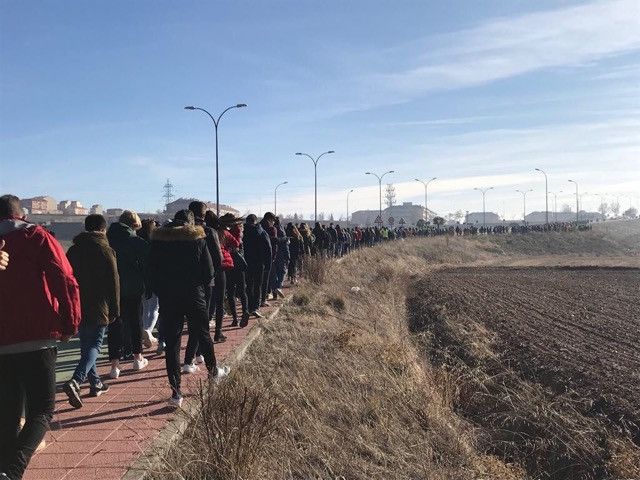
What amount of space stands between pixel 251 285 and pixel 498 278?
2321cm

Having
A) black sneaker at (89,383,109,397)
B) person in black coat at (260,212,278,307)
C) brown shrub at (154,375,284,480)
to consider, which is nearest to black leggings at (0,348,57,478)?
brown shrub at (154,375,284,480)

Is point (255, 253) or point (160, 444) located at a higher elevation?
point (255, 253)

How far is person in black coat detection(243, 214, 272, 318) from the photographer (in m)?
10.3

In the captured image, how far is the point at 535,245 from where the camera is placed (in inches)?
2938

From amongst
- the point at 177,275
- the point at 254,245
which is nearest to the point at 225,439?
the point at 177,275

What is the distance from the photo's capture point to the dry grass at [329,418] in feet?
14.1

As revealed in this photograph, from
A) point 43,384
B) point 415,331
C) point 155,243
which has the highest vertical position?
point 155,243

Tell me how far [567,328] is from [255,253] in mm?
9136

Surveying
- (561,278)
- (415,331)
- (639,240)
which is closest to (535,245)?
(639,240)

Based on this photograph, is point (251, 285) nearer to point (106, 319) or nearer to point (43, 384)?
point (106, 319)

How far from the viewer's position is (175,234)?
18.7ft

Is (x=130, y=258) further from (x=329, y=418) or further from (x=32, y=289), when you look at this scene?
(x=32, y=289)

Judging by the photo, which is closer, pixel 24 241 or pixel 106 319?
pixel 24 241

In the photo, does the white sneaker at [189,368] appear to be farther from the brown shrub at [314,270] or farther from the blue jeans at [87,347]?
the brown shrub at [314,270]
